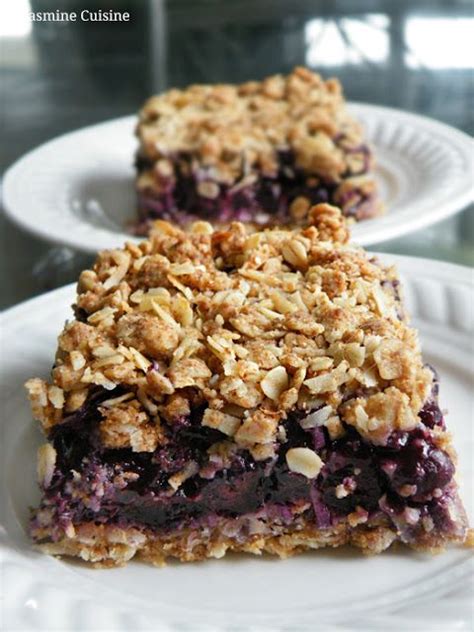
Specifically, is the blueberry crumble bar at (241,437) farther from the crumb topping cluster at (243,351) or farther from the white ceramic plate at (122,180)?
the white ceramic plate at (122,180)

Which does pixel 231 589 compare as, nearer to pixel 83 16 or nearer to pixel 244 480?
pixel 244 480

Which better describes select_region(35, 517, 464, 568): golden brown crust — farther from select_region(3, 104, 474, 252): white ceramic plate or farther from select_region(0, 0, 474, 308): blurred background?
select_region(0, 0, 474, 308): blurred background

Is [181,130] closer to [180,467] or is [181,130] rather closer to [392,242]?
[392,242]

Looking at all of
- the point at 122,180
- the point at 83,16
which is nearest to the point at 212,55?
the point at 83,16

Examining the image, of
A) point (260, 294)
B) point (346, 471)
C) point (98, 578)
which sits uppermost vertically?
point (260, 294)

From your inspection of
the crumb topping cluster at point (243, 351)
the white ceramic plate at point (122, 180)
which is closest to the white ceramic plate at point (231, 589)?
the crumb topping cluster at point (243, 351)

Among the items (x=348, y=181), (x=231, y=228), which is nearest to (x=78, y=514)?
(x=231, y=228)
